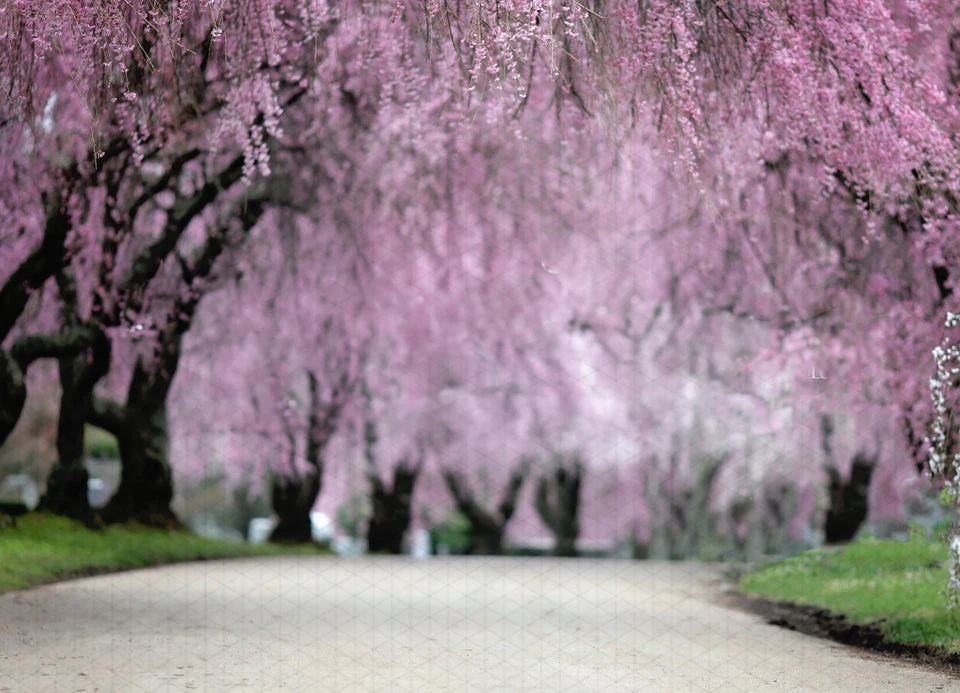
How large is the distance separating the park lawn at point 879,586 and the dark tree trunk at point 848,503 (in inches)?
299

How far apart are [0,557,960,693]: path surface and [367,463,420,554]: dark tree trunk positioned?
1360cm

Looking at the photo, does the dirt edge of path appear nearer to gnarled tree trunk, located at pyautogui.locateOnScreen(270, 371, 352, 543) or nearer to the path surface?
the path surface

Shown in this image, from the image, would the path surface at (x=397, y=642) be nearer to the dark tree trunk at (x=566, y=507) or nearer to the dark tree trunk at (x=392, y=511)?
the dark tree trunk at (x=392, y=511)

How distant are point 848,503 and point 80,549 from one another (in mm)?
18130

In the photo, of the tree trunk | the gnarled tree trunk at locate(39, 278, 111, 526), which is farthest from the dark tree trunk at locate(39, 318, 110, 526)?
the tree trunk

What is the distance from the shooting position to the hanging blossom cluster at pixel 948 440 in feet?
31.8

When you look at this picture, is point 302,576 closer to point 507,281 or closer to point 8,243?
point 8,243

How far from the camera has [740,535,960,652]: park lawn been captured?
1065 centimetres

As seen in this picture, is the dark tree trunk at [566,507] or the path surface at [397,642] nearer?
the path surface at [397,642]

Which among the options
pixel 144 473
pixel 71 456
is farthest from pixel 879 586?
pixel 144 473

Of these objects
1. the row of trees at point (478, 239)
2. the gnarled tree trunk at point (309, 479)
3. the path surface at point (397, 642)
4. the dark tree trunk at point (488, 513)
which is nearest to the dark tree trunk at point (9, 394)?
the row of trees at point (478, 239)

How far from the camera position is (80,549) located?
59.3ft

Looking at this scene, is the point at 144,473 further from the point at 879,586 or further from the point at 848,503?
the point at 848,503

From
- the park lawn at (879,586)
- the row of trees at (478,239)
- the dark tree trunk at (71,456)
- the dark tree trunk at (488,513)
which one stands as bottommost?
the dark tree trunk at (488,513)
